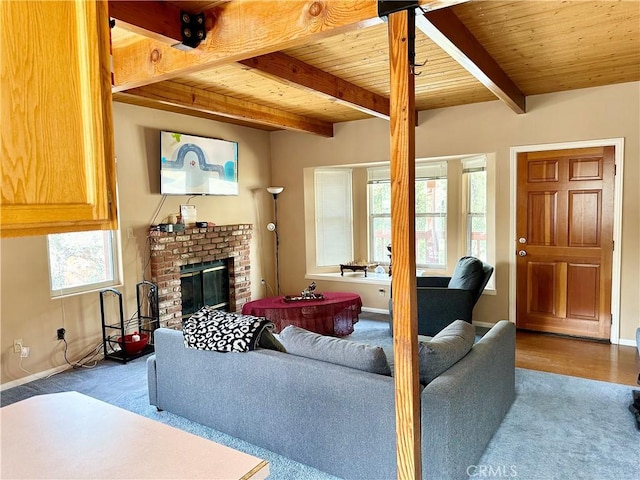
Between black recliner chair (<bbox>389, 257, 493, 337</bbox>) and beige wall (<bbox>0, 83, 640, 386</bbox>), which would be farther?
black recliner chair (<bbox>389, 257, 493, 337</bbox>)

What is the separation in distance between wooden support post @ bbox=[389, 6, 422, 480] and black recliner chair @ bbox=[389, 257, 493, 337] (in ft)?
7.85

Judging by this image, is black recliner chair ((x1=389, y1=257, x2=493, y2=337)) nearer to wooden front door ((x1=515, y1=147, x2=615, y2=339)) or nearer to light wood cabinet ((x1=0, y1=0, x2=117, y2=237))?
wooden front door ((x1=515, y1=147, x2=615, y2=339))

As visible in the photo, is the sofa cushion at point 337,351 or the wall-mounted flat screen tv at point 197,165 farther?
the wall-mounted flat screen tv at point 197,165

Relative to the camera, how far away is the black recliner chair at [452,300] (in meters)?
4.41

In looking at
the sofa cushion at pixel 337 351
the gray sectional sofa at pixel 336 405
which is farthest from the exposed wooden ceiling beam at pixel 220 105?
the sofa cushion at pixel 337 351

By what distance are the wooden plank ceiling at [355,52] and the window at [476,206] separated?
39.8 inches

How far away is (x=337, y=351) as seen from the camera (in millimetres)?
2297

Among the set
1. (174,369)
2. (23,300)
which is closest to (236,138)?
(23,300)

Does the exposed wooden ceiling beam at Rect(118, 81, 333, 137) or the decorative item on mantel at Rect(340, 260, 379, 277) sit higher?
the exposed wooden ceiling beam at Rect(118, 81, 333, 137)

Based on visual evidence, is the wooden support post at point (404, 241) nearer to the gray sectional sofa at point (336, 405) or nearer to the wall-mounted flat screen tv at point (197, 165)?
the gray sectional sofa at point (336, 405)

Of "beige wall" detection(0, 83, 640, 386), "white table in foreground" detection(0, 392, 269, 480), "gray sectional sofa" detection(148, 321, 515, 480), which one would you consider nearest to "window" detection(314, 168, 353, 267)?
"beige wall" detection(0, 83, 640, 386)

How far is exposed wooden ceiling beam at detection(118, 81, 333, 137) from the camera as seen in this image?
12.3 feet

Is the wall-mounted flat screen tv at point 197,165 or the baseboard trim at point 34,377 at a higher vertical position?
the wall-mounted flat screen tv at point 197,165

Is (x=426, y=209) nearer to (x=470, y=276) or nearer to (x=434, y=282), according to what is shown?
(x=434, y=282)
